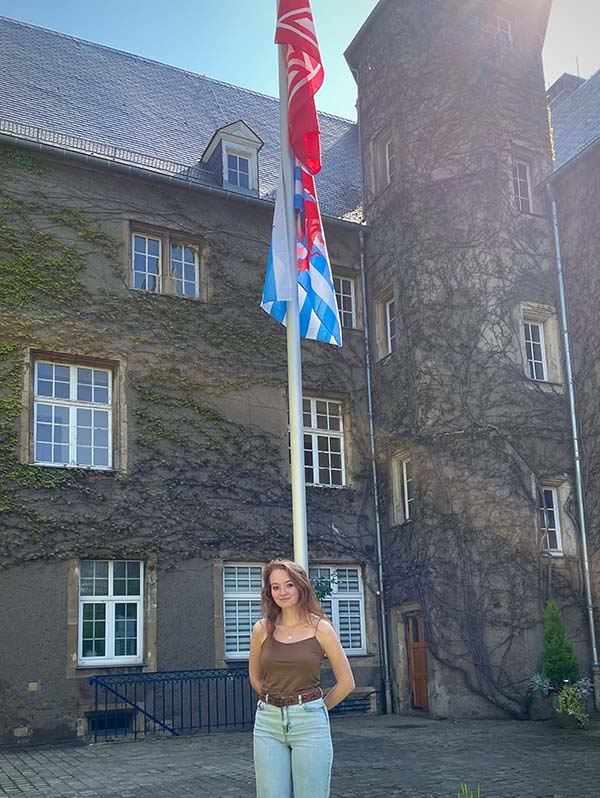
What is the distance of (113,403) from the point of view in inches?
596

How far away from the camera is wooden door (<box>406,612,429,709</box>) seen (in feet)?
51.5

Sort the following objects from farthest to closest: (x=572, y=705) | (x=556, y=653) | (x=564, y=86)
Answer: (x=564, y=86) → (x=556, y=653) → (x=572, y=705)

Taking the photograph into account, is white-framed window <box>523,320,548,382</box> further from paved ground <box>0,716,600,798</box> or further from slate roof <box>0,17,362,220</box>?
paved ground <box>0,716,600,798</box>

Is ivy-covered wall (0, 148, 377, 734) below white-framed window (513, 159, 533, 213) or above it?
below

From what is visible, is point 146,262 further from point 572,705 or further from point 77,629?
point 572,705

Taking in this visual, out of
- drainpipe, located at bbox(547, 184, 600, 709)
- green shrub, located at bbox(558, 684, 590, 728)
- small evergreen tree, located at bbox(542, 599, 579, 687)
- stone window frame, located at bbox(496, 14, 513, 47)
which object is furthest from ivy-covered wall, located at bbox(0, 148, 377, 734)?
stone window frame, located at bbox(496, 14, 513, 47)

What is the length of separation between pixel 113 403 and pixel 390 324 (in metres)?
5.70

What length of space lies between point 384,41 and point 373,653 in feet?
38.8

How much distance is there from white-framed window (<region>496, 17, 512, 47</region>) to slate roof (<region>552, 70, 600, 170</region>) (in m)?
2.31

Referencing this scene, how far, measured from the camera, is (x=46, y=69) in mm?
18078

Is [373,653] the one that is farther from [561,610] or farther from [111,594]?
[111,594]

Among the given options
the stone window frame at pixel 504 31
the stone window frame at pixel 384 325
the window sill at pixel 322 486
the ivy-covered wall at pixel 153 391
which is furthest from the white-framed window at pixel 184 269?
the stone window frame at pixel 504 31

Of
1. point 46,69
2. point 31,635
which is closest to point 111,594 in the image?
point 31,635

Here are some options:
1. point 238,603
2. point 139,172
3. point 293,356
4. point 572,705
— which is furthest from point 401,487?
point 293,356
